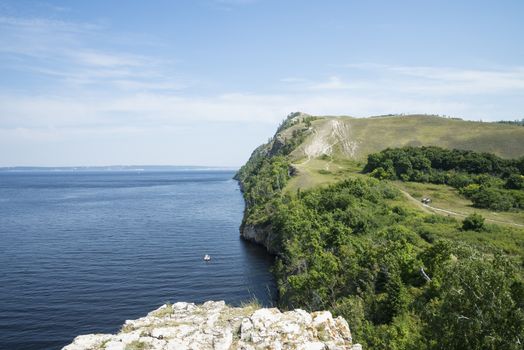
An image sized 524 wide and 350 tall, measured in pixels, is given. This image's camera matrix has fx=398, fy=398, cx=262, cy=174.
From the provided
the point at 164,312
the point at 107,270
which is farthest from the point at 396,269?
the point at 107,270

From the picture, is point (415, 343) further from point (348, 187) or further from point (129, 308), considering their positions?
point (348, 187)

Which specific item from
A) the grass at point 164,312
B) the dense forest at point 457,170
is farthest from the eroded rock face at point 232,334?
the dense forest at point 457,170

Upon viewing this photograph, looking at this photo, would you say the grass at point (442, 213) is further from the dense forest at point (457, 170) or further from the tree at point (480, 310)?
the tree at point (480, 310)

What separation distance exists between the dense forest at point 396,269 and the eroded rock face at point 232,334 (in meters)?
7.09

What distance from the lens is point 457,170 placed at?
11425 centimetres

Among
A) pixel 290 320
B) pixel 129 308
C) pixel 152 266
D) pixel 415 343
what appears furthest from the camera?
pixel 152 266

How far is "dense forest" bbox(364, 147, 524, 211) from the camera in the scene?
311 feet

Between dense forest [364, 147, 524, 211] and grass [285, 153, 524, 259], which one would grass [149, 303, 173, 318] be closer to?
grass [285, 153, 524, 259]

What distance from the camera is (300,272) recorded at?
2133 inches

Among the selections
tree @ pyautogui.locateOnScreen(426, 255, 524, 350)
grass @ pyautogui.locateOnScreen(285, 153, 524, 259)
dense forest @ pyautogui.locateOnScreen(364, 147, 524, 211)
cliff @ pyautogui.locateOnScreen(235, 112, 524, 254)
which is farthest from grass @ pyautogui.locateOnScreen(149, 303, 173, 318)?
dense forest @ pyautogui.locateOnScreen(364, 147, 524, 211)

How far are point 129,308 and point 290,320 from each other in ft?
134

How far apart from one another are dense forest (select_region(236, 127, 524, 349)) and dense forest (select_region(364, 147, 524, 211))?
1305mm

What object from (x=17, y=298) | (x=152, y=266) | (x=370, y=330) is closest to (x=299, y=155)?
(x=152, y=266)

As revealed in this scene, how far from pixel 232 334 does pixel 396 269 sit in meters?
27.2
